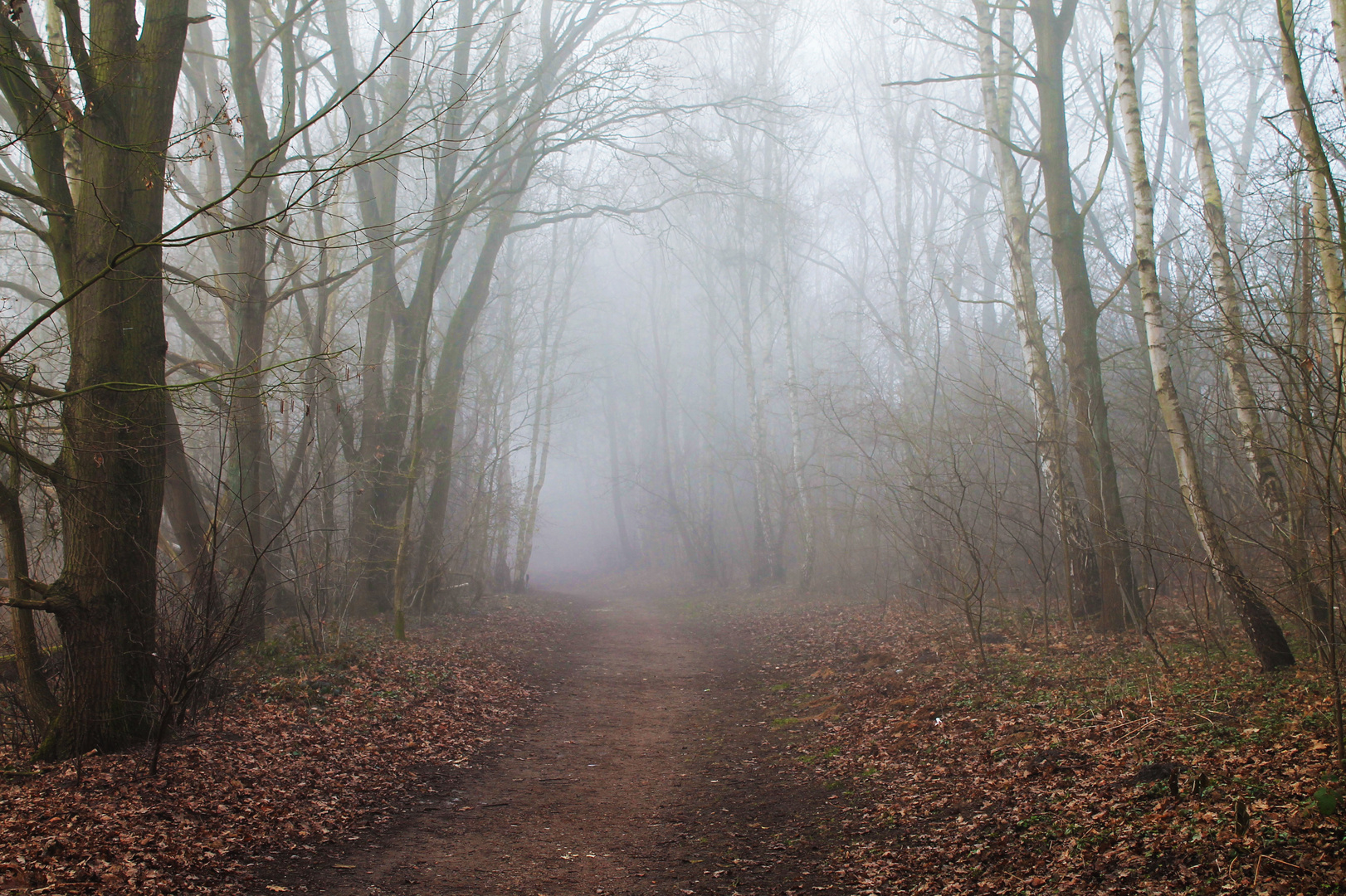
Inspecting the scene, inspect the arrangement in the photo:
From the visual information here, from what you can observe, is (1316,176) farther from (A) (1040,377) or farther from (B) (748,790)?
(B) (748,790)

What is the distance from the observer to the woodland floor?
3.56m

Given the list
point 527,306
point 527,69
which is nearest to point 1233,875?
point 527,69

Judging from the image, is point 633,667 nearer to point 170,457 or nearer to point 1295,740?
point 170,457

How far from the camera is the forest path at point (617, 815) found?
13.5 ft

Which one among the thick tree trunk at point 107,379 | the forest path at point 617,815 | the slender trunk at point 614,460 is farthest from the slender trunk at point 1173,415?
the slender trunk at point 614,460

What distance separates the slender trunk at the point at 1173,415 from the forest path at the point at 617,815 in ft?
11.0

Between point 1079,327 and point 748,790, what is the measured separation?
5.94 meters

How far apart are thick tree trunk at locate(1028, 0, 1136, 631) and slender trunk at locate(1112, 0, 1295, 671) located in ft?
3.68

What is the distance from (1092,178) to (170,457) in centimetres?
2423

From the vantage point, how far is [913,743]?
573cm

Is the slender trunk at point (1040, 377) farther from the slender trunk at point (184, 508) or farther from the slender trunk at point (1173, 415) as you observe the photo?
the slender trunk at point (184, 508)

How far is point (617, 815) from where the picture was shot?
5.20 meters

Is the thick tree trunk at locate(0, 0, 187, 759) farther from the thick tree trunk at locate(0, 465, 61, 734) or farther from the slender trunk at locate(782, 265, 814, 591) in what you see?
the slender trunk at locate(782, 265, 814, 591)

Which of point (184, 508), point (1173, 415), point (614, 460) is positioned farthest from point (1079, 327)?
point (614, 460)
